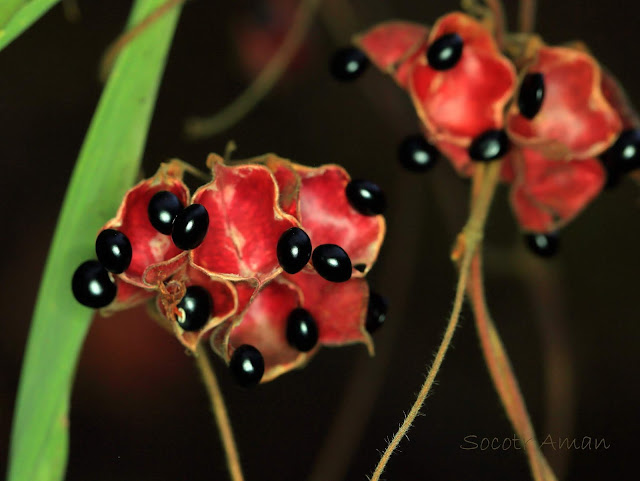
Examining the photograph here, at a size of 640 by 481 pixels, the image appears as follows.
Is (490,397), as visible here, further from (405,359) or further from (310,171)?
(310,171)

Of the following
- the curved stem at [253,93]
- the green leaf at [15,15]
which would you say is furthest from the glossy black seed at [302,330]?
the curved stem at [253,93]

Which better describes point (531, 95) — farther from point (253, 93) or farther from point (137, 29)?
point (253, 93)

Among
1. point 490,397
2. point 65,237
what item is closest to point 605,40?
point 490,397

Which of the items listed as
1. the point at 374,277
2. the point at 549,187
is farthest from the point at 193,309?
the point at 374,277

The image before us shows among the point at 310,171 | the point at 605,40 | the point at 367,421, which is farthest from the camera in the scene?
the point at 605,40

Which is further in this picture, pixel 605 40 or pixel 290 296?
pixel 605 40

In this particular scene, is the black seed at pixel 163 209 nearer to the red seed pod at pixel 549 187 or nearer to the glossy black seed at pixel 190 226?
the glossy black seed at pixel 190 226
